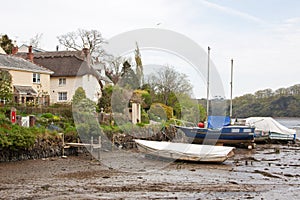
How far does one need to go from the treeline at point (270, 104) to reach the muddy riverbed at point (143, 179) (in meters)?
40.2

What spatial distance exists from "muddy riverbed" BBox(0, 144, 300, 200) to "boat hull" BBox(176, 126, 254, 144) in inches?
336

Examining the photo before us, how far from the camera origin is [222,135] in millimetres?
32094

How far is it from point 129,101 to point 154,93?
2.38m

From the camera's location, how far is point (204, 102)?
39.2 m

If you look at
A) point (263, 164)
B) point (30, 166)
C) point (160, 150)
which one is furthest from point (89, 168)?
Result: point (263, 164)

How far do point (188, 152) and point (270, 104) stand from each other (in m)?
50.1

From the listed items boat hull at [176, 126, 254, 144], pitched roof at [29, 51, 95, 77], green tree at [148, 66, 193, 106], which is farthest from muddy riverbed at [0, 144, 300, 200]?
pitched roof at [29, 51, 95, 77]

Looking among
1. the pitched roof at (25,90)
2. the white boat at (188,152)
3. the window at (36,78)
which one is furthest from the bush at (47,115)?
the window at (36,78)

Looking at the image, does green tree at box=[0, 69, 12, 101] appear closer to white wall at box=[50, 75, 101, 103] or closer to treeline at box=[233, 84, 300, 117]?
white wall at box=[50, 75, 101, 103]

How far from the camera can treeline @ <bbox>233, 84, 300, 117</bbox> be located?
207 feet

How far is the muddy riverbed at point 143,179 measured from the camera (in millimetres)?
13773

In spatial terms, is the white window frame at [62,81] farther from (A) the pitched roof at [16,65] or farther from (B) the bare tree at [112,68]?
(B) the bare tree at [112,68]

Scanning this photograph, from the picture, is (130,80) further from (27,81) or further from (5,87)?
(5,87)

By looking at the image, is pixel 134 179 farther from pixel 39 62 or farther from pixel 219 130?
pixel 39 62
